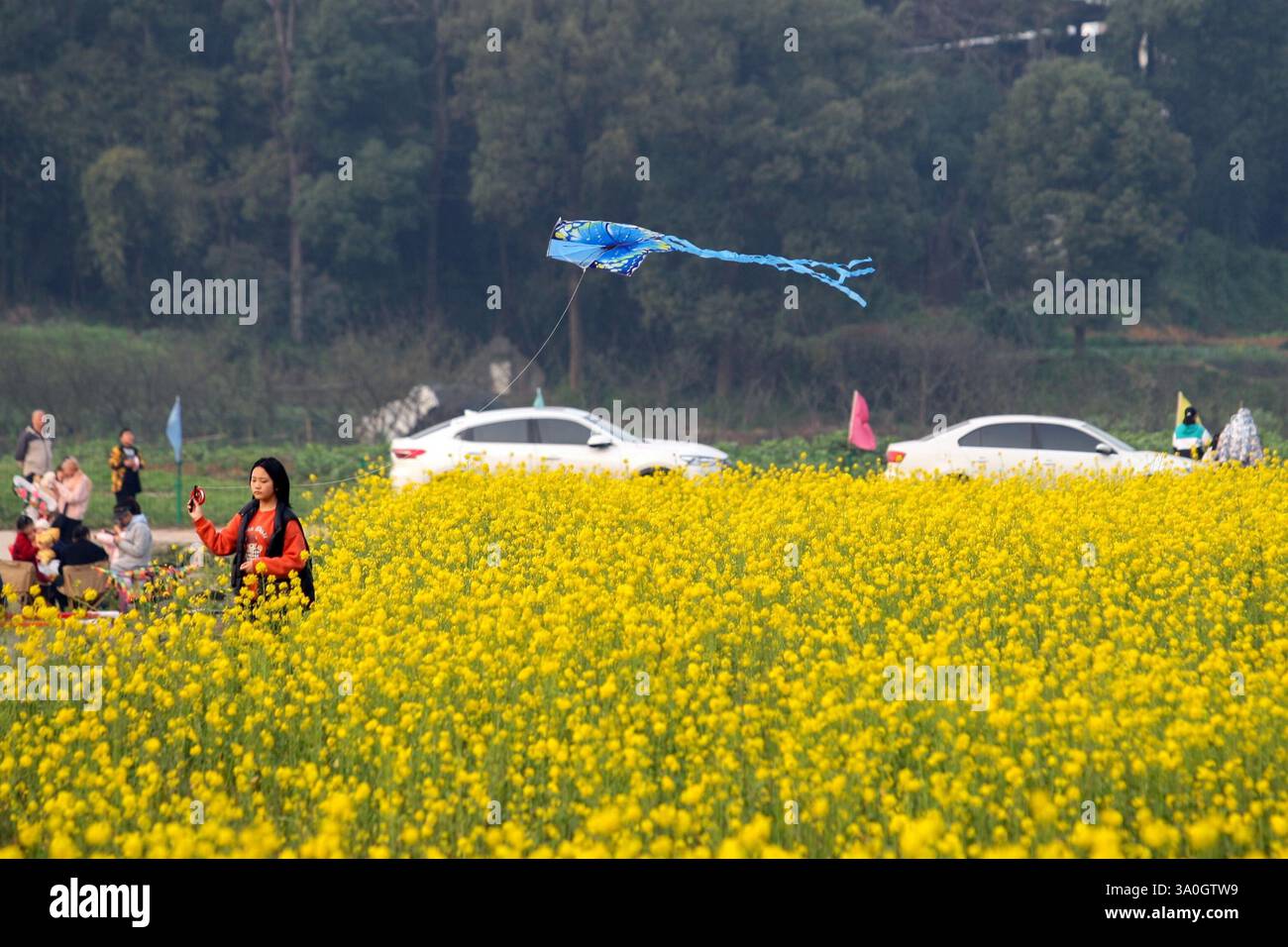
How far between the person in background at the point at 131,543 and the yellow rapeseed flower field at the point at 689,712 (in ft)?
3.87

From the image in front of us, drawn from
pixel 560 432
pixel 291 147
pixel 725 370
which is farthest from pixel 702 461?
pixel 291 147

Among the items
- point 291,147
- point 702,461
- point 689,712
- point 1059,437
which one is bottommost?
point 689,712

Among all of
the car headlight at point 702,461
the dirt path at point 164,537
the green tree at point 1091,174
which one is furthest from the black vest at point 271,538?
the green tree at point 1091,174

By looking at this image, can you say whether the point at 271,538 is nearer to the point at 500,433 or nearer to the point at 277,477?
the point at 277,477

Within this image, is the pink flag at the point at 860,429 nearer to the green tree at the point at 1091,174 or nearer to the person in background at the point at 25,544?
the green tree at the point at 1091,174

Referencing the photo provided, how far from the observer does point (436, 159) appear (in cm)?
3556

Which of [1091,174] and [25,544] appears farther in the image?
[1091,174]

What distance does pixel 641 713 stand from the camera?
7.09 m

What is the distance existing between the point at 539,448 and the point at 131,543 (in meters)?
7.31

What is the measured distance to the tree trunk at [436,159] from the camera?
3556cm

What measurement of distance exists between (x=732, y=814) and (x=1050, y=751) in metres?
1.53

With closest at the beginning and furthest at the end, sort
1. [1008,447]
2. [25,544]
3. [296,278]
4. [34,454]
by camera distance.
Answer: [25,544], [34,454], [1008,447], [296,278]

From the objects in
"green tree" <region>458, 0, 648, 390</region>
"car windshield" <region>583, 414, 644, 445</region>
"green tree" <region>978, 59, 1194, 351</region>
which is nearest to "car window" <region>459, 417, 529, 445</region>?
"car windshield" <region>583, 414, 644, 445</region>
